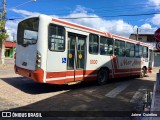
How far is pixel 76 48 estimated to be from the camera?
10.9 m

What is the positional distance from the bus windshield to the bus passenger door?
5.08 feet

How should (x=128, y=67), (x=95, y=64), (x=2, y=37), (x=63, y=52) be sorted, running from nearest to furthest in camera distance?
(x=63, y=52) < (x=95, y=64) < (x=128, y=67) < (x=2, y=37)

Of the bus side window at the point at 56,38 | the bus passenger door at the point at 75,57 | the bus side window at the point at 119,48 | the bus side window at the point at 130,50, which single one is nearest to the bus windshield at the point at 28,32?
the bus side window at the point at 56,38

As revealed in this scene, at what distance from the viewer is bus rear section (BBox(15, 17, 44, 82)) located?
930cm

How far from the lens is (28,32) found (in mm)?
10297

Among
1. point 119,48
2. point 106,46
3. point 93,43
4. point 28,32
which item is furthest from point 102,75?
point 28,32

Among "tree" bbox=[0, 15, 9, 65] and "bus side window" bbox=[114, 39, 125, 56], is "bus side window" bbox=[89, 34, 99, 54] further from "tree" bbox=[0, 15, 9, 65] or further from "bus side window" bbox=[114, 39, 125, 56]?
"tree" bbox=[0, 15, 9, 65]

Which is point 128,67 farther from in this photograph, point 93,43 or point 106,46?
point 93,43

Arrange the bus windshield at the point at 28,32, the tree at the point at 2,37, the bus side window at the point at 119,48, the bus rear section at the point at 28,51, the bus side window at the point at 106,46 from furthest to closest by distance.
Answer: the tree at the point at 2,37 → the bus side window at the point at 119,48 → the bus side window at the point at 106,46 → the bus windshield at the point at 28,32 → the bus rear section at the point at 28,51

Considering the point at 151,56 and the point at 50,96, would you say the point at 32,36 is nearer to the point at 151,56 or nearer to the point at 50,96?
the point at 50,96

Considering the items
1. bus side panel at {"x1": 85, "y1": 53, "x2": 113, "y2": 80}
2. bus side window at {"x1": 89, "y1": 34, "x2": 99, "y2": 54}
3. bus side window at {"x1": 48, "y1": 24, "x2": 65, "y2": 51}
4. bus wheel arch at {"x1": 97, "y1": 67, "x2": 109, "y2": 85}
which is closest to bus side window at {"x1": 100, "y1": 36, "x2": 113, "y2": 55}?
bus side panel at {"x1": 85, "y1": 53, "x2": 113, "y2": 80}

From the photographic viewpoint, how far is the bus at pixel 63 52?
9.38 metres

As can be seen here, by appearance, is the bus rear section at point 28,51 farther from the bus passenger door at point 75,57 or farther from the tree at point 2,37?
the tree at point 2,37

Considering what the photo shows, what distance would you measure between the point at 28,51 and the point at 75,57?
2.11 meters
